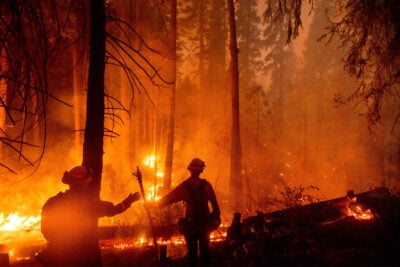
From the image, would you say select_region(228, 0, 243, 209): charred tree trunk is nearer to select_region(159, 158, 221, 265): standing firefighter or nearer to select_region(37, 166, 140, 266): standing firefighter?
select_region(159, 158, 221, 265): standing firefighter

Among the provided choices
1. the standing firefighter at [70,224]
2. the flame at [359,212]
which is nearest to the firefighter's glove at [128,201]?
the standing firefighter at [70,224]

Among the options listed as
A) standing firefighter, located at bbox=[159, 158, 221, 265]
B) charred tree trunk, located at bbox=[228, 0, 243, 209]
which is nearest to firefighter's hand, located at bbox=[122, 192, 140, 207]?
standing firefighter, located at bbox=[159, 158, 221, 265]

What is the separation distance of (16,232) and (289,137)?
42.3 meters

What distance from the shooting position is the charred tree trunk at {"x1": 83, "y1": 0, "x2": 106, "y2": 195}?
6.04 metres

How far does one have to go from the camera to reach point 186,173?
72.9 ft

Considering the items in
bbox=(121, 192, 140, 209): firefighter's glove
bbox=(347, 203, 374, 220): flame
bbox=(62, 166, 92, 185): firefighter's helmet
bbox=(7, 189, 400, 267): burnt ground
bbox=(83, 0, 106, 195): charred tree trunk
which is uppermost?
bbox=(83, 0, 106, 195): charred tree trunk

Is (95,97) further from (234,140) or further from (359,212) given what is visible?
(234,140)

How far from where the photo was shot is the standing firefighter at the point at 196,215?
5.65m

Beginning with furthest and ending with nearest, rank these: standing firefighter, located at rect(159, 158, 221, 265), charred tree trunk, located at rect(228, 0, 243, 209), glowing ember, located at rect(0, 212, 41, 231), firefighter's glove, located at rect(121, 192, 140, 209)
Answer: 1. charred tree trunk, located at rect(228, 0, 243, 209)
2. glowing ember, located at rect(0, 212, 41, 231)
3. standing firefighter, located at rect(159, 158, 221, 265)
4. firefighter's glove, located at rect(121, 192, 140, 209)

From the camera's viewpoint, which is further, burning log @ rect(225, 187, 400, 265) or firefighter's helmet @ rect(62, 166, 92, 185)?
burning log @ rect(225, 187, 400, 265)

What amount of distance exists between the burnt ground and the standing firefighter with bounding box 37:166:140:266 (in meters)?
2.57

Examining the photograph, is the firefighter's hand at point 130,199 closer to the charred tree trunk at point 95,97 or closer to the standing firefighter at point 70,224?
the standing firefighter at point 70,224

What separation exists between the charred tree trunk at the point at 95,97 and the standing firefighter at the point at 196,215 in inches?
63.5

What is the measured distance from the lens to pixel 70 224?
14.0 feet
